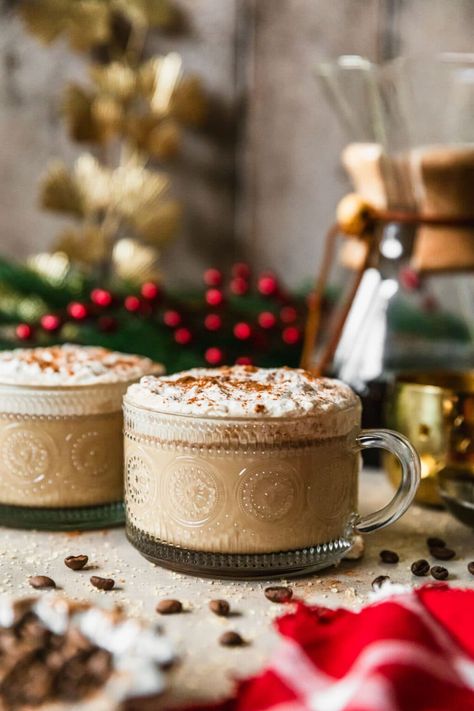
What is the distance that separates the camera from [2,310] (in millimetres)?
1557

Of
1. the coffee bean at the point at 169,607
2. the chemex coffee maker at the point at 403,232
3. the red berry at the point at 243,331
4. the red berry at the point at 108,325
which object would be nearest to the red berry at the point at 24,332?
the red berry at the point at 108,325

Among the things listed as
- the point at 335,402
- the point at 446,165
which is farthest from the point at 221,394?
the point at 446,165

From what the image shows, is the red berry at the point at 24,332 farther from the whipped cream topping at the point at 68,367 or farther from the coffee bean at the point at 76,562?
the coffee bean at the point at 76,562

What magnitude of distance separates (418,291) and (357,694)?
2.73 feet

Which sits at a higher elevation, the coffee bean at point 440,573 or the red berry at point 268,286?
the red berry at point 268,286

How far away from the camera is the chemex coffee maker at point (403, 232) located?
1.31 metres

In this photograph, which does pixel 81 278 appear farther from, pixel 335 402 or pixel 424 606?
pixel 424 606

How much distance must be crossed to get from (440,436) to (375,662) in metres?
0.54

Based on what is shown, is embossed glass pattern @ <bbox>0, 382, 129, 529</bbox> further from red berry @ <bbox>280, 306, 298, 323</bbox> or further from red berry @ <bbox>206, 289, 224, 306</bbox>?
red berry @ <bbox>280, 306, 298, 323</bbox>

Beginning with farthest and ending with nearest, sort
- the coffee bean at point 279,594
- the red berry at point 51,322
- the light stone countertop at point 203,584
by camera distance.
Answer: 1. the red berry at point 51,322
2. the coffee bean at point 279,594
3. the light stone countertop at point 203,584

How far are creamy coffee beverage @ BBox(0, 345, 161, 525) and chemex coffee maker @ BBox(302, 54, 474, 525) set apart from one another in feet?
1.27

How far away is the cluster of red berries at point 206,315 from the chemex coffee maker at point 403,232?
13 cm

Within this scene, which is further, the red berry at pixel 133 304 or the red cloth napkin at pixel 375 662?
the red berry at pixel 133 304

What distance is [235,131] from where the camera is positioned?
82.4 inches
